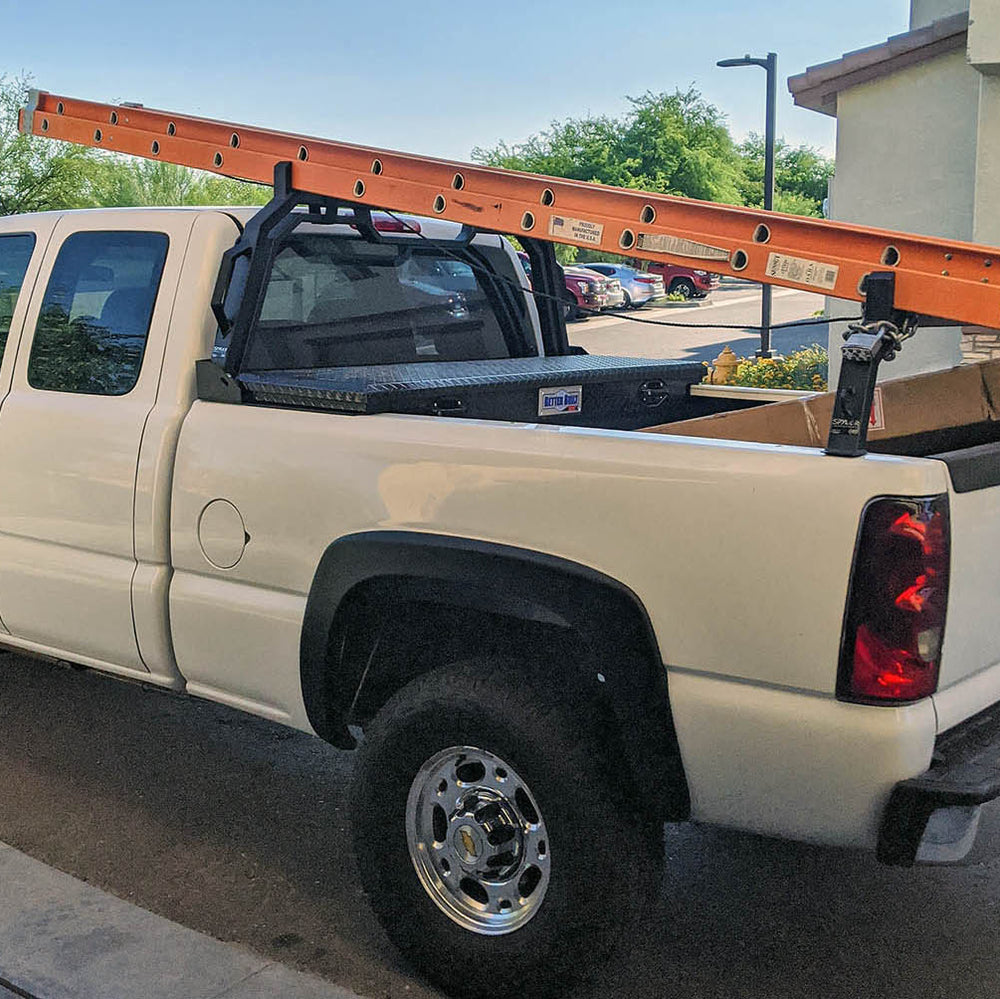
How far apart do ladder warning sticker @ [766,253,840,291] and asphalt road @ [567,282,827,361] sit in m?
19.5

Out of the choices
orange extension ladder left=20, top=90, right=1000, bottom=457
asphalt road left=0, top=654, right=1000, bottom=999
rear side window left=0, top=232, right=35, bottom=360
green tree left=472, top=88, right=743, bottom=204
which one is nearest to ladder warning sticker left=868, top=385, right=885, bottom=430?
orange extension ladder left=20, top=90, right=1000, bottom=457

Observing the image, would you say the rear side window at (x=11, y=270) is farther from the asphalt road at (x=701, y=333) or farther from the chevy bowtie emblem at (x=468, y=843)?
the asphalt road at (x=701, y=333)

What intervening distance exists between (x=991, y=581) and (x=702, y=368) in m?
2.03

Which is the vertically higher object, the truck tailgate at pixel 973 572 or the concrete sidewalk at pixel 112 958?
the truck tailgate at pixel 973 572

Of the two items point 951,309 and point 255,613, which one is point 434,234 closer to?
point 255,613

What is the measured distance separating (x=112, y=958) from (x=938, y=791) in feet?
7.10

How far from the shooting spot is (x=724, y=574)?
2.91 m

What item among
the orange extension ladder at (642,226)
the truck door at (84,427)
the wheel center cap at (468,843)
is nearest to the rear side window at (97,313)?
the truck door at (84,427)

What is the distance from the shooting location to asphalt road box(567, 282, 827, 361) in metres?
28.3

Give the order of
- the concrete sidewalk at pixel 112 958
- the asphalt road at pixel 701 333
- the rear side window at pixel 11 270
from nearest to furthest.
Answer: the concrete sidewalk at pixel 112 958 < the rear side window at pixel 11 270 < the asphalt road at pixel 701 333

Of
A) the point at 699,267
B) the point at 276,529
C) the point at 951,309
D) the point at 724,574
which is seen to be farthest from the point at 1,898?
the point at 951,309

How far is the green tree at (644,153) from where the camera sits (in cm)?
7881

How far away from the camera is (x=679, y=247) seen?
130 inches

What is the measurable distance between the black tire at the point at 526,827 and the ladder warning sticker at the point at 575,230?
1098 mm
